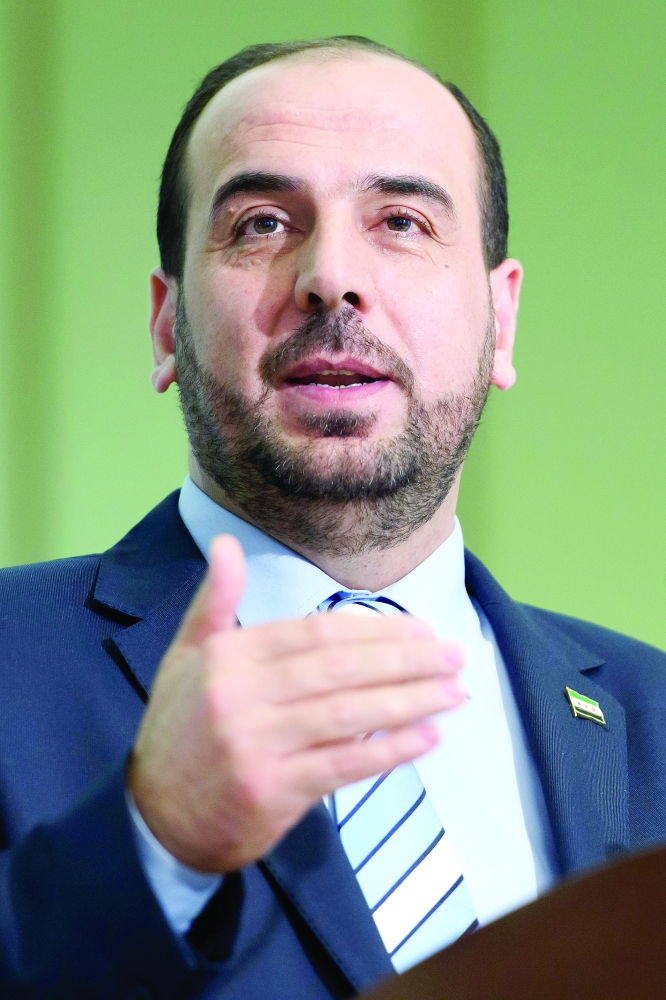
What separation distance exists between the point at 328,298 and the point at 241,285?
0.15 m

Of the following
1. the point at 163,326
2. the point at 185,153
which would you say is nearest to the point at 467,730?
the point at 163,326

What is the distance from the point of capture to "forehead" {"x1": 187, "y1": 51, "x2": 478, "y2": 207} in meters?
1.40

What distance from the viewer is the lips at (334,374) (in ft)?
4.30

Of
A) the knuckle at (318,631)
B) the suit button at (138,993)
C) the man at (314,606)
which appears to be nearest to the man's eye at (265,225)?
the man at (314,606)

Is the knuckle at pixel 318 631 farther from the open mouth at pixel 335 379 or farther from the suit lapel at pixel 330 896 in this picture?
the open mouth at pixel 335 379

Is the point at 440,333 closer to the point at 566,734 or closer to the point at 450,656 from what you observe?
the point at 566,734

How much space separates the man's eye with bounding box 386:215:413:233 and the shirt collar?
43cm

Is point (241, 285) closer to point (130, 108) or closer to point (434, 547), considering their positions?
point (434, 547)

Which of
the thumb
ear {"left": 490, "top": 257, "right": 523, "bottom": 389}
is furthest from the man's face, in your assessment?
the thumb

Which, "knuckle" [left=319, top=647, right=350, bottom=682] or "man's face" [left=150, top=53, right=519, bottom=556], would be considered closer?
"knuckle" [left=319, top=647, right=350, bottom=682]

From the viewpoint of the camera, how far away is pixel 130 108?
2189 mm

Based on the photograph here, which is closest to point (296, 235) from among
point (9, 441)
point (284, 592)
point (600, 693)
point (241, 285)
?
point (241, 285)

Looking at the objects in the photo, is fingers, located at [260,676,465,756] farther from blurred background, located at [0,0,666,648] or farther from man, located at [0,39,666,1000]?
blurred background, located at [0,0,666,648]

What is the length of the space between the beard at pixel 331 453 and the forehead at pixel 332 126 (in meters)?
0.22
